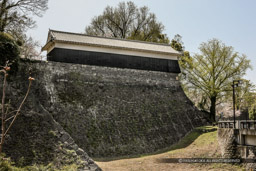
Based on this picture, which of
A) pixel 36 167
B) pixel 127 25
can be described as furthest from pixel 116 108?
pixel 127 25

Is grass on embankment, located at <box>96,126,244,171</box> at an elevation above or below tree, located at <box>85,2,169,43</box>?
below

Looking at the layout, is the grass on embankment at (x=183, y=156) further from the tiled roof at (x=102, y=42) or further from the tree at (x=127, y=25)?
the tree at (x=127, y=25)

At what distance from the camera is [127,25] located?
136 feet

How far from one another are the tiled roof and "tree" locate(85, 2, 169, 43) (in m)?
11.7

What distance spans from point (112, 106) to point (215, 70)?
1419 cm

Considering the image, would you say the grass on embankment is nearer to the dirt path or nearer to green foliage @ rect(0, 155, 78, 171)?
the dirt path

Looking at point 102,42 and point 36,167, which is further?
point 102,42

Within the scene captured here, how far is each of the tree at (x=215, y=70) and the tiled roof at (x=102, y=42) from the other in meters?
4.24

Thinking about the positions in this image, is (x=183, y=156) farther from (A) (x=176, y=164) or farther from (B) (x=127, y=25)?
(B) (x=127, y=25)

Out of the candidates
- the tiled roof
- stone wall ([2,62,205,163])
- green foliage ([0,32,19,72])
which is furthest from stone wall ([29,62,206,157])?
green foliage ([0,32,19,72])

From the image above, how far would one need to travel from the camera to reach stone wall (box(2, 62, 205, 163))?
19641 mm

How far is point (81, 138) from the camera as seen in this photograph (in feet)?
62.2

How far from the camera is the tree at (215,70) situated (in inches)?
1141

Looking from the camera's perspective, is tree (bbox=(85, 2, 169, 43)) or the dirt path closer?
the dirt path
